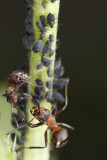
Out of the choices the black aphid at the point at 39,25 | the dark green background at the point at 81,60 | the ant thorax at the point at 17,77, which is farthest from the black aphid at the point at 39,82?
the dark green background at the point at 81,60

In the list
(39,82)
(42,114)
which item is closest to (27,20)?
(39,82)

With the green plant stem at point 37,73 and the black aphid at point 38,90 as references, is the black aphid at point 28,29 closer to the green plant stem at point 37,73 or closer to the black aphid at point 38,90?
the green plant stem at point 37,73

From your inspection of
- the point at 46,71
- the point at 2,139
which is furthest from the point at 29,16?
the point at 2,139

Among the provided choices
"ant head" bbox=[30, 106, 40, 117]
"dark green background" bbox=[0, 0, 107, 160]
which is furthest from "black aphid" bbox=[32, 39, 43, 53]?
"dark green background" bbox=[0, 0, 107, 160]

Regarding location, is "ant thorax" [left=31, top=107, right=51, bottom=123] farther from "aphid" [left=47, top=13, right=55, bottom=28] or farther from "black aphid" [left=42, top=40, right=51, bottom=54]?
"aphid" [left=47, top=13, right=55, bottom=28]

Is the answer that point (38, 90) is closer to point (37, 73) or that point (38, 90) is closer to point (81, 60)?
point (37, 73)

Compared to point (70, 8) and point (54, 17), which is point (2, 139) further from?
point (70, 8)
